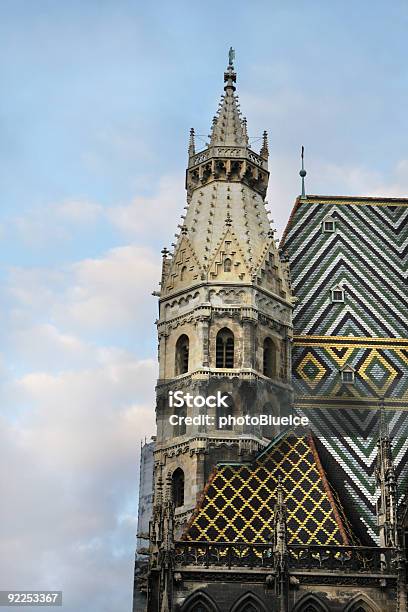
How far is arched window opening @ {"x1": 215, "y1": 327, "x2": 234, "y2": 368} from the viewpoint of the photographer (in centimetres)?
2847

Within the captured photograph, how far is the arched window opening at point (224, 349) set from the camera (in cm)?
2847

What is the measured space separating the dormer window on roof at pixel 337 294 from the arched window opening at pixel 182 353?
176 inches

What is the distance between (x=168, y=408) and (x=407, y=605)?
7635mm

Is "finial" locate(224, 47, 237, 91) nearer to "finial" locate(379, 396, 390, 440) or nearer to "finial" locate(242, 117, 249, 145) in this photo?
"finial" locate(242, 117, 249, 145)

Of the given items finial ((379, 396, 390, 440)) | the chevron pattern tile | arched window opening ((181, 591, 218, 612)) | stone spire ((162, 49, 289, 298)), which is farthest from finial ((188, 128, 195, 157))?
arched window opening ((181, 591, 218, 612))

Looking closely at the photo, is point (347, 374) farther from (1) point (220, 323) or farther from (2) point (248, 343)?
(1) point (220, 323)

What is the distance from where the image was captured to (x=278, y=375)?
29062 mm

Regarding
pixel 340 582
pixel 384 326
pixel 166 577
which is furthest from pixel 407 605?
pixel 384 326

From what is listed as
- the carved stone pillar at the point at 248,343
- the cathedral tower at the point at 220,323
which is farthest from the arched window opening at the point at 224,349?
the carved stone pillar at the point at 248,343

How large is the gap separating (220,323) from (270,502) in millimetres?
4968

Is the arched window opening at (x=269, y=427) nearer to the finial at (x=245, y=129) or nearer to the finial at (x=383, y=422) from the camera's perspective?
the finial at (x=383, y=422)

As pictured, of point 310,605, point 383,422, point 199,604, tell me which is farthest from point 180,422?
point 310,605

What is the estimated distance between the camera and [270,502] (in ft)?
84.0

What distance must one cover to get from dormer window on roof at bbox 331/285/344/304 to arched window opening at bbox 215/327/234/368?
150 inches
